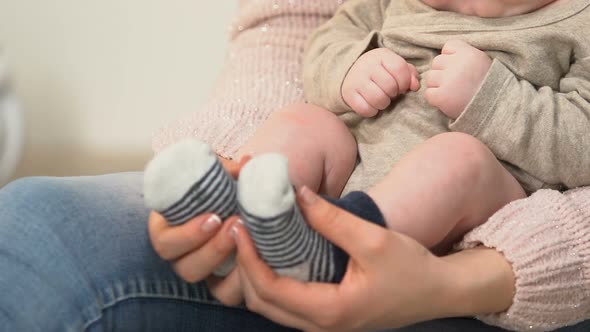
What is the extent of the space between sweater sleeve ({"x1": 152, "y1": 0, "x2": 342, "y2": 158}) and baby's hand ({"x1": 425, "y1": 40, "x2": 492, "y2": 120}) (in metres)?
0.23

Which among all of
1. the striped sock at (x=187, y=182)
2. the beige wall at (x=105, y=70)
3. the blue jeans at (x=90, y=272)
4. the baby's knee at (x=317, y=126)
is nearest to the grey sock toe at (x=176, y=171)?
the striped sock at (x=187, y=182)

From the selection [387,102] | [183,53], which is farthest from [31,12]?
[387,102]

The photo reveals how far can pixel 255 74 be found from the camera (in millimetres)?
1030

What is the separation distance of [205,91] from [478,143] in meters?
1.09

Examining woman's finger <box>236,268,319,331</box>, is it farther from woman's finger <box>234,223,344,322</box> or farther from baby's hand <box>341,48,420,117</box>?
baby's hand <box>341,48,420,117</box>

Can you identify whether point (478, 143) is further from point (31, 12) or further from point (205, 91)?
point (31, 12)

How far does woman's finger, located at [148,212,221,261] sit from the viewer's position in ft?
1.92

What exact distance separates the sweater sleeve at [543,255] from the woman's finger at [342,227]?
0.16 meters

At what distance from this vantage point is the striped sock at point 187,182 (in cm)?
56

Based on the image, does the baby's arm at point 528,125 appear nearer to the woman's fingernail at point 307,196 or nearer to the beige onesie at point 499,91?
the beige onesie at point 499,91

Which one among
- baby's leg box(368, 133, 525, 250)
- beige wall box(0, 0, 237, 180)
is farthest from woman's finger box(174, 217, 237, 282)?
beige wall box(0, 0, 237, 180)

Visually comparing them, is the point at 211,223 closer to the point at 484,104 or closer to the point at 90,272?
the point at 90,272

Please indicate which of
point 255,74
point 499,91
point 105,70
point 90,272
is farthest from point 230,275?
point 105,70

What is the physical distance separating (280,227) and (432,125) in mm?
328
